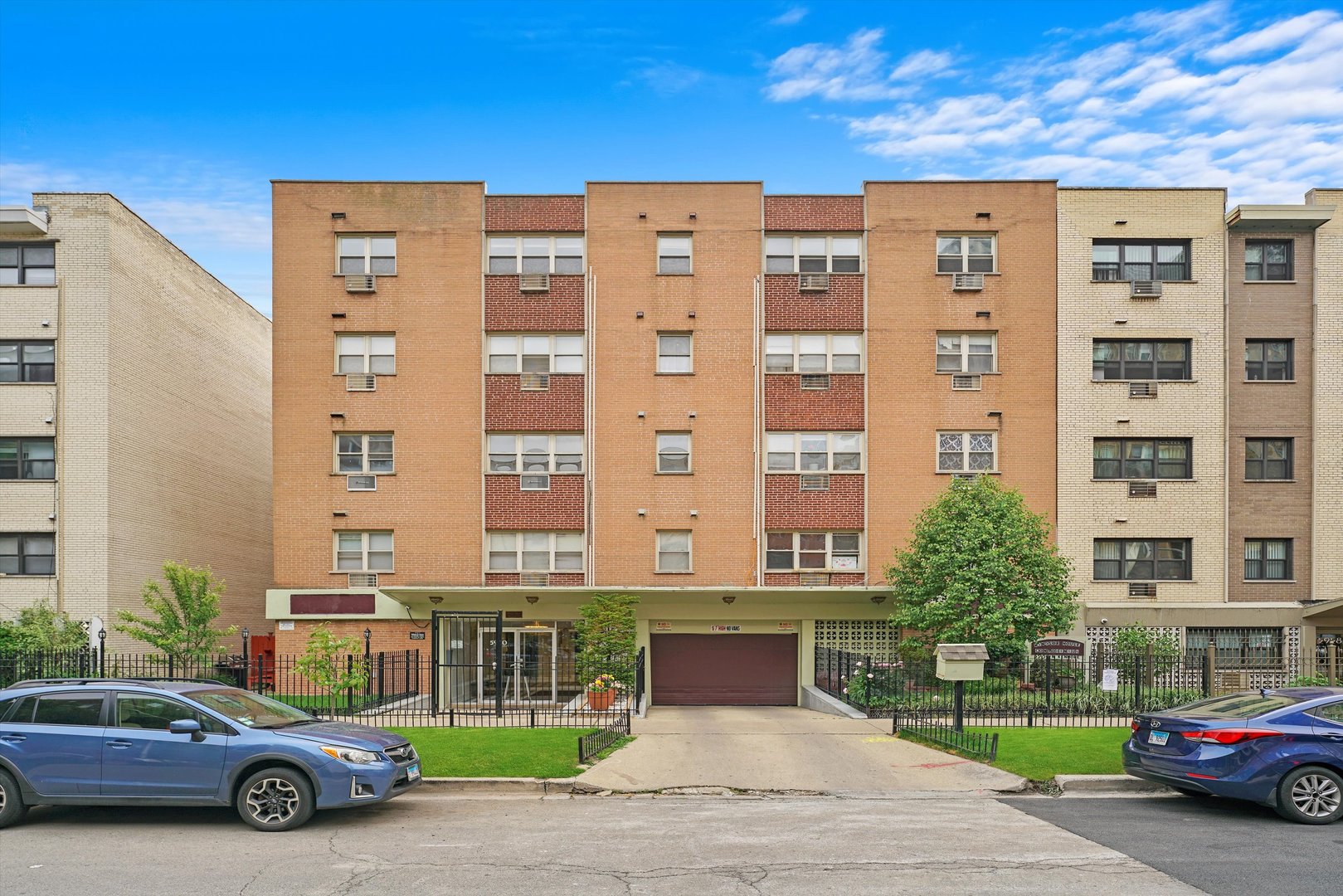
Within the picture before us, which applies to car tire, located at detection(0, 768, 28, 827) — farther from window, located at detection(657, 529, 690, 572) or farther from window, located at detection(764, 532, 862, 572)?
window, located at detection(764, 532, 862, 572)

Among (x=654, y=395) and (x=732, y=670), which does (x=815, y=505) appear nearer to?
(x=732, y=670)

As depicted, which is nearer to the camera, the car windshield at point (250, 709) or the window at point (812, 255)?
the car windshield at point (250, 709)

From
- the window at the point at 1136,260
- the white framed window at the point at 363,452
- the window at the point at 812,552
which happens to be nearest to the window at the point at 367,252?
the white framed window at the point at 363,452

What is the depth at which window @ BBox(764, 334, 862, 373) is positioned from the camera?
31688 mm

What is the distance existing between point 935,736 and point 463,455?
1773 cm

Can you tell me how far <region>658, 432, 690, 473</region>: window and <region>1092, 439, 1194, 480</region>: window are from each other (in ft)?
39.1

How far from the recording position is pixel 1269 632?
30969 mm

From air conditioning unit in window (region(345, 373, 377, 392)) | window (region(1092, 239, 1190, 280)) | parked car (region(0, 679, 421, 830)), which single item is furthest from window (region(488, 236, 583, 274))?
parked car (region(0, 679, 421, 830))

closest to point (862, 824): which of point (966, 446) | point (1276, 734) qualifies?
point (1276, 734)

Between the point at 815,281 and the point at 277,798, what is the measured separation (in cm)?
2348

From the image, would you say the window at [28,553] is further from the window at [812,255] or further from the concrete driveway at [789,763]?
the window at [812,255]

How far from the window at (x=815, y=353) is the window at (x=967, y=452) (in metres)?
3.46

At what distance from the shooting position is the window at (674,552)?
103ft

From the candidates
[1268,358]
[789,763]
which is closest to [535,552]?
[789,763]
